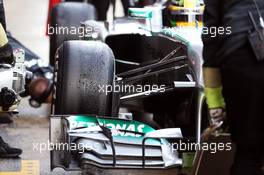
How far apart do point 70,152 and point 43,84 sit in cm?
229

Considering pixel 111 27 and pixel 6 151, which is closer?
pixel 6 151

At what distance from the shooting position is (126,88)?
16.4ft

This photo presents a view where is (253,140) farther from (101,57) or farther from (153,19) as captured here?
(153,19)

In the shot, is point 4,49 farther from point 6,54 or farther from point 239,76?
point 239,76

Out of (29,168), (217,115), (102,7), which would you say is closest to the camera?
(217,115)

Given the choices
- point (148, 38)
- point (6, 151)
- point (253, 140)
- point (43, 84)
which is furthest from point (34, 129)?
point (253, 140)

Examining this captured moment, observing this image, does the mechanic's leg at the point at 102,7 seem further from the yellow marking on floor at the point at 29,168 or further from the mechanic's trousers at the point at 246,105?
the mechanic's trousers at the point at 246,105

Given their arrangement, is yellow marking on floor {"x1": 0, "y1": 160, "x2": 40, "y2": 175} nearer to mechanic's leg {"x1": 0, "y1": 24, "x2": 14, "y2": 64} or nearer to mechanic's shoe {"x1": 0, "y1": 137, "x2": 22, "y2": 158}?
mechanic's shoe {"x1": 0, "y1": 137, "x2": 22, "y2": 158}

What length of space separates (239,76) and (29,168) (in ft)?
6.78

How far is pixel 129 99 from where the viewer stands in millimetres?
4949

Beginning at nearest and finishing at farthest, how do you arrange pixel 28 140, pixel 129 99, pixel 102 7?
pixel 129 99
pixel 28 140
pixel 102 7

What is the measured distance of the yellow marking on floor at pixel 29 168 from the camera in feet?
16.5

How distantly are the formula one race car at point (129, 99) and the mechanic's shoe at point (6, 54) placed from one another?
1.12ft

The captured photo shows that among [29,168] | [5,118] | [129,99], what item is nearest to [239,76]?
[129,99]
